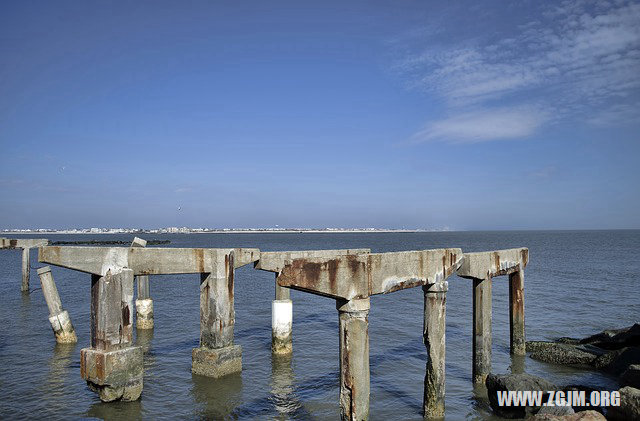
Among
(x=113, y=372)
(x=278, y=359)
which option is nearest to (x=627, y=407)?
(x=278, y=359)

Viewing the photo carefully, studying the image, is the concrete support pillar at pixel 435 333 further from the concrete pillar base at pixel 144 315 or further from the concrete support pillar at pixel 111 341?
the concrete pillar base at pixel 144 315

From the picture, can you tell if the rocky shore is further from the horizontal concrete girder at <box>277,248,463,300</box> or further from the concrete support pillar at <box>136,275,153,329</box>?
the concrete support pillar at <box>136,275,153,329</box>

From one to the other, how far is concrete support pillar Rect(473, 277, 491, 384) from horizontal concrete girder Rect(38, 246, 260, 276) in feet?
19.3

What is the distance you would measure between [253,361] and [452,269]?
22.2 feet

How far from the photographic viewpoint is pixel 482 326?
35.4ft

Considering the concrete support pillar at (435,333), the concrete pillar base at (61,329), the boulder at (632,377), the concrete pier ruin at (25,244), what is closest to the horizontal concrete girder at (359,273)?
the concrete support pillar at (435,333)

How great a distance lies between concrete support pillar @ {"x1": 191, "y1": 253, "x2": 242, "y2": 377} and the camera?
10812 millimetres

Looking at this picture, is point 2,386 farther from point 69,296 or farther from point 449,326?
point 69,296

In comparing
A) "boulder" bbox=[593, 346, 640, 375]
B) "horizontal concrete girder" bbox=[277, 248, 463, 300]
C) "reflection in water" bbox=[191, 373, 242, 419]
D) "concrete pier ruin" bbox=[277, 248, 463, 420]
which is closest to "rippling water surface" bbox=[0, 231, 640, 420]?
"reflection in water" bbox=[191, 373, 242, 419]

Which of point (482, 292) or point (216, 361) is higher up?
point (482, 292)

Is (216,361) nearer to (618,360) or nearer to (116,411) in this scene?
(116,411)

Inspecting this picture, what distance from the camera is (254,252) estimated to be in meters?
12.3

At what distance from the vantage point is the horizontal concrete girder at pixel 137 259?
8.88m

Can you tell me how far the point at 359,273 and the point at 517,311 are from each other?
8.23 metres
